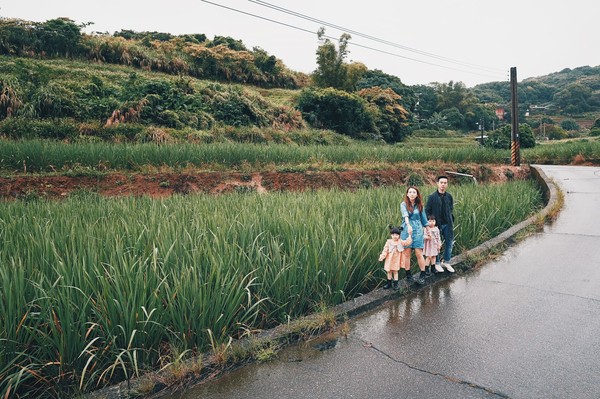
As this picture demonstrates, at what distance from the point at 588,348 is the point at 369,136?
1252 inches

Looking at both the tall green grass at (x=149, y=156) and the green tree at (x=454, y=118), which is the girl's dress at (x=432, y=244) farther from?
the green tree at (x=454, y=118)

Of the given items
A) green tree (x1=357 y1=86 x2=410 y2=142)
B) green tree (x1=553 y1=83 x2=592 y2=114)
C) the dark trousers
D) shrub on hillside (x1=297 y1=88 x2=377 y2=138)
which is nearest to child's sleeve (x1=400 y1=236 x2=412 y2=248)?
the dark trousers

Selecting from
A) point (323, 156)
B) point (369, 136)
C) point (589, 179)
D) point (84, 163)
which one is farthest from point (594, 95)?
point (84, 163)

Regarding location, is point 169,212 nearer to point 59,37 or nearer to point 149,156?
point 149,156

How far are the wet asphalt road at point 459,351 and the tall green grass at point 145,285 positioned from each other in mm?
484

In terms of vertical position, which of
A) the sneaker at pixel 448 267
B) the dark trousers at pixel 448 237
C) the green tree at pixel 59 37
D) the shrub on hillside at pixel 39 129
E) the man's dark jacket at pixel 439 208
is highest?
the green tree at pixel 59 37

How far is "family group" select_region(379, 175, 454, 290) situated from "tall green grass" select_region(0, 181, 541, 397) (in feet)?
1.06

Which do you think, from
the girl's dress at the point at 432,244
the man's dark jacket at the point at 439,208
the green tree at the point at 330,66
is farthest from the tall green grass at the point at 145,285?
the green tree at the point at 330,66

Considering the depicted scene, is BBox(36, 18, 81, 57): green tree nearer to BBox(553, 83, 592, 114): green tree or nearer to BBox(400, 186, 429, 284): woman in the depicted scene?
BBox(400, 186, 429, 284): woman

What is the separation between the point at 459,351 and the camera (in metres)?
3.00

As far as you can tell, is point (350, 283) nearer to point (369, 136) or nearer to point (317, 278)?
point (317, 278)

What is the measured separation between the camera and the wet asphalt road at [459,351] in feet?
8.23

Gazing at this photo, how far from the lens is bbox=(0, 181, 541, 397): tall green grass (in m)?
2.46

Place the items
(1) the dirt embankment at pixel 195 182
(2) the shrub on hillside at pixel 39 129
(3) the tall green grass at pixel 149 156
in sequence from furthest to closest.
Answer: (2) the shrub on hillside at pixel 39 129 → (3) the tall green grass at pixel 149 156 → (1) the dirt embankment at pixel 195 182
